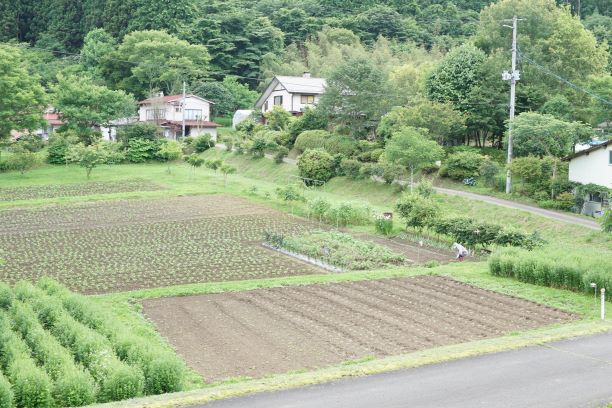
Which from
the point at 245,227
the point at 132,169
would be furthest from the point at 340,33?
the point at 245,227

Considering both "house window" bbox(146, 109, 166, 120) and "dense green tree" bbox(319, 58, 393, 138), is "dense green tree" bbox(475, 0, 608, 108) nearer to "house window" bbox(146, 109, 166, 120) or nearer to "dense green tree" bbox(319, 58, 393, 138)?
"dense green tree" bbox(319, 58, 393, 138)

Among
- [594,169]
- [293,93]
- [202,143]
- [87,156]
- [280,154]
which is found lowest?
[87,156]

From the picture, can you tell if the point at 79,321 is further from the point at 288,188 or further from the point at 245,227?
the point at 288,188

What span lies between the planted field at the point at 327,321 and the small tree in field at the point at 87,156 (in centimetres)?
2937

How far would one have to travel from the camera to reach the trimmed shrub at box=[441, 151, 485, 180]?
120ft

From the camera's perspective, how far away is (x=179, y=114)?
63312 mm

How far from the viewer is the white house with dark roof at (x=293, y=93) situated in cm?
5994

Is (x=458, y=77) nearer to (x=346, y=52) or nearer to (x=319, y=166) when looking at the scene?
(x=319, y=166)

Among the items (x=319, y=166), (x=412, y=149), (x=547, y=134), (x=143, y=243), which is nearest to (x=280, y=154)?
(x=319, y=166)

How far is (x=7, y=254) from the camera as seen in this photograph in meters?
24.8

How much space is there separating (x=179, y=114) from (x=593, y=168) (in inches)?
1607

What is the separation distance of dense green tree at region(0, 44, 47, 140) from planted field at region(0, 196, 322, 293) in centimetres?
1586

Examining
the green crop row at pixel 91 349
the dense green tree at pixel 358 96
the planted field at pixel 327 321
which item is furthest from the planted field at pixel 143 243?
the dense green tree at pixel 358 96

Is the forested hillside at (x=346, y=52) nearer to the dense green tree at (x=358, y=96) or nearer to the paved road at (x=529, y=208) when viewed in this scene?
the dense green tree at (x=358, y=96)
